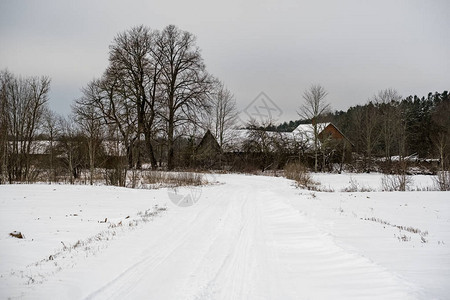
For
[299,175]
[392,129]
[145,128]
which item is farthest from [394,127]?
[145,128]

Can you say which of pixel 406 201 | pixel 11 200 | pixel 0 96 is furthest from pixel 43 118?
pixel 406 201

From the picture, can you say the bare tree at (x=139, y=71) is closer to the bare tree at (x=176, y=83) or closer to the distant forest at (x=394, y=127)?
the bare tree at (x=176, y=83)

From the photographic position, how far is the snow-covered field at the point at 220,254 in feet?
12.3

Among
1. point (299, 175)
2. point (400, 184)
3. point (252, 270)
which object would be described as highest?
point (299, 175)

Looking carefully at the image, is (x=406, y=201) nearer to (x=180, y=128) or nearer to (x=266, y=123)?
(x=180, y=128)

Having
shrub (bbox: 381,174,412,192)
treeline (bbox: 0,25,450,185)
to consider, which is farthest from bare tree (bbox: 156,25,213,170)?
shrub (bbox: 381,174,412,192)

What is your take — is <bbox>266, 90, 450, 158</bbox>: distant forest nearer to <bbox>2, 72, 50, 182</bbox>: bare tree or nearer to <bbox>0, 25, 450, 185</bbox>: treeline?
<bbox>0, 25, 450, 185</bbox>: treeline

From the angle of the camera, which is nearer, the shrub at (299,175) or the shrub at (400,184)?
the shrub at (400,184)

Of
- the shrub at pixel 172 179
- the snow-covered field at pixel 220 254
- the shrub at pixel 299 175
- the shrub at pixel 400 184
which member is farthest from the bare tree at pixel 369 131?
Answer: the snow-covered field at pixel 220 254

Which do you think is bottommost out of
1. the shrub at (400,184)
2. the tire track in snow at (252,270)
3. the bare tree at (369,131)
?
the tire track in snow at (252,270)

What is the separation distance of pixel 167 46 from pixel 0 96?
20.1 metres

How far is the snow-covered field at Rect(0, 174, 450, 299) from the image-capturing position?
3.76 meters

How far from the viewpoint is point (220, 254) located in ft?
17.4

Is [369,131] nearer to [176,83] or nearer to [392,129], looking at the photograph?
[392,129]
